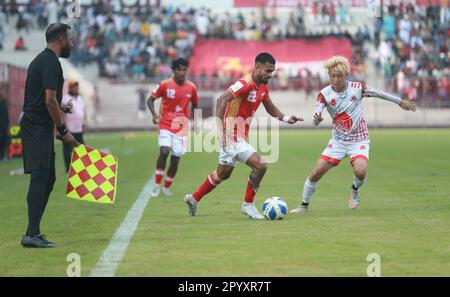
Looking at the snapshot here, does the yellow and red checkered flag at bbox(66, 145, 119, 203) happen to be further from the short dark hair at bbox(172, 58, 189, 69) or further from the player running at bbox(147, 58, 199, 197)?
the player running at bbox(147, 58, 199, 197)

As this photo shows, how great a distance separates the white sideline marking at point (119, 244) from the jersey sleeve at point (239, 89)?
1.93 meters

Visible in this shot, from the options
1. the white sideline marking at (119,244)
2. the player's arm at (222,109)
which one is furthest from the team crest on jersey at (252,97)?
the white sideline marking at (119,244)

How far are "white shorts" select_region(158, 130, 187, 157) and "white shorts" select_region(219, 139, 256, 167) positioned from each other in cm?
430

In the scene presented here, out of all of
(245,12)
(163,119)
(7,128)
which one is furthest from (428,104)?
(163,119)

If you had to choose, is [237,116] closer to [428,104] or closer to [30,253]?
[30,253]

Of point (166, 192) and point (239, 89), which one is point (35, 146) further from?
point (166, 192)

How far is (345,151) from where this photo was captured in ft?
44.4

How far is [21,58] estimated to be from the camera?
50188 millimetres

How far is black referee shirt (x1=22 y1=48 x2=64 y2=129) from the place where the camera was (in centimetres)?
986

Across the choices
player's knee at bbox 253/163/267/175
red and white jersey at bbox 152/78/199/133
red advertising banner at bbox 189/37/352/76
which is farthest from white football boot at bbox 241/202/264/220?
red advertising banner at bbox 189/37/352/76

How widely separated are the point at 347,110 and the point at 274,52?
38961 millimetres

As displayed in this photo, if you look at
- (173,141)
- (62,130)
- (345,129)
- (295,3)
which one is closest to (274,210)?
(345,129)

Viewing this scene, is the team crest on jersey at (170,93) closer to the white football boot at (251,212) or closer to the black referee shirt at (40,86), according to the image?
the white football boot at (251,212)

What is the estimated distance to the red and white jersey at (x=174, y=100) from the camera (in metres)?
17.0
